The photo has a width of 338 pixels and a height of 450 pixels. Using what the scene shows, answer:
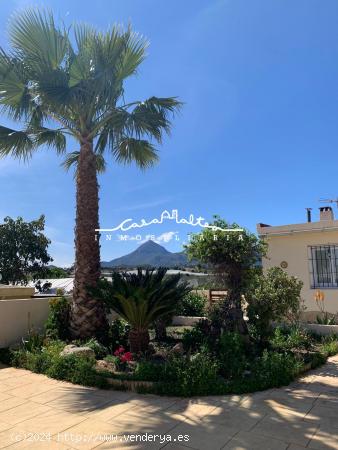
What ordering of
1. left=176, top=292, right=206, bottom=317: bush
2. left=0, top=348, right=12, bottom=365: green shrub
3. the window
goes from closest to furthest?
left=0, top=348, right=12, bottom=365: green shrub, the window, left=176, top=292, right=206, bottom=317: bush

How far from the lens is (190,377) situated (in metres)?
5.86

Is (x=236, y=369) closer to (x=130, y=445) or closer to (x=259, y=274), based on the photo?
(x=130, y=445)

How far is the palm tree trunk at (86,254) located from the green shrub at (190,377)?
3.58 m

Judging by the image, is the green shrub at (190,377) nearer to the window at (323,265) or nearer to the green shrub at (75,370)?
the green shrub at (75,370)

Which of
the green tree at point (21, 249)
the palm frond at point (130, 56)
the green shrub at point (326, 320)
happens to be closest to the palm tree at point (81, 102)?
the palm frond at point (130, 56)

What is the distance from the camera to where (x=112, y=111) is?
10.1 m

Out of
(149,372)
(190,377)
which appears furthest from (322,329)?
(149,372)

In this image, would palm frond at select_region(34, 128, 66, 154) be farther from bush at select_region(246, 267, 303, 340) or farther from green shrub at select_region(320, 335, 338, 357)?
green shrub at select_region(320, 335, 338, 357)

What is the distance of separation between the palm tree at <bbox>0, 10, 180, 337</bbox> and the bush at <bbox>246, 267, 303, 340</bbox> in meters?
3.93

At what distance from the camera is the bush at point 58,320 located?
9406 millimetres

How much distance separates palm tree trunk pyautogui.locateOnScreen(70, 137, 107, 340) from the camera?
930 cm

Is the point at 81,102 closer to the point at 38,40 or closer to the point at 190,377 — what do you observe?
the point at 38,40

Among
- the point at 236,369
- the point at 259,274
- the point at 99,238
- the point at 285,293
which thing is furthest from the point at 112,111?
the point at 236,369

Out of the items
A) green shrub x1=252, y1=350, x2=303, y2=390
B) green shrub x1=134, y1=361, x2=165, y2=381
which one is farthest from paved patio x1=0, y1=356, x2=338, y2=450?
green shrub x1=134, y1=361, x2=165, y2=381
